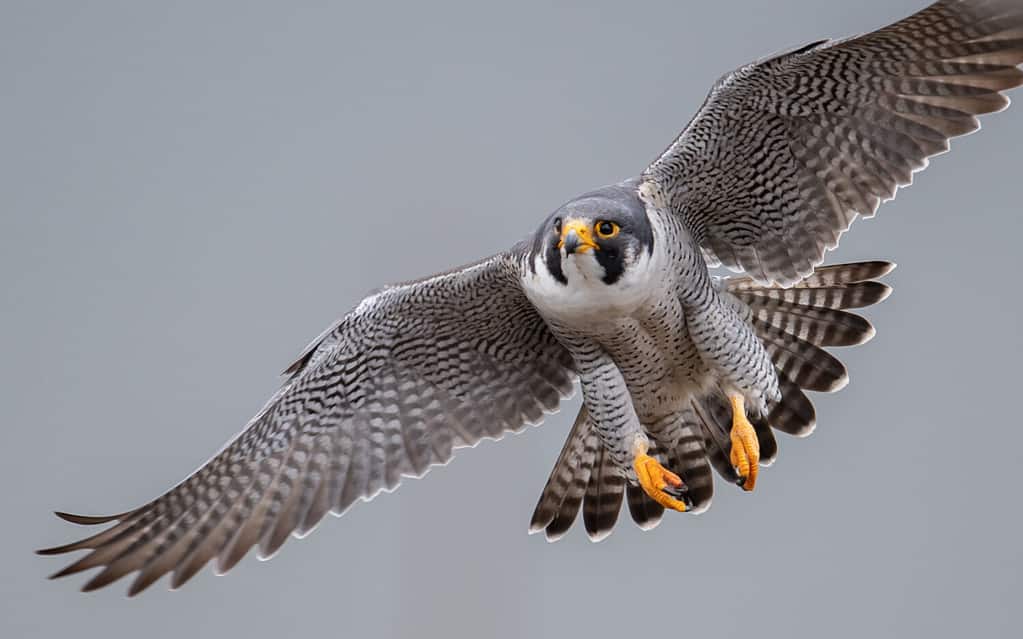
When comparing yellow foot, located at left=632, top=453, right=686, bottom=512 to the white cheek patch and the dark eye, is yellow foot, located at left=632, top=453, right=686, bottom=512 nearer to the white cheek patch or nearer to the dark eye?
the white cheek patch

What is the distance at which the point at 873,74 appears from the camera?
5.07m

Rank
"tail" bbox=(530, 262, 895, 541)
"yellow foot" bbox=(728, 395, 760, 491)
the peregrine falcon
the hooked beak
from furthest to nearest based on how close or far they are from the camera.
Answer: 1. "tail" bbox=(530, 262, 895, 541)
2. "yellow foot" bbox=(728, 395, 760, 491)
3. the peregrine falcon
4. the hooked beak

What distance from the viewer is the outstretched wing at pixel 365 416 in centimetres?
532

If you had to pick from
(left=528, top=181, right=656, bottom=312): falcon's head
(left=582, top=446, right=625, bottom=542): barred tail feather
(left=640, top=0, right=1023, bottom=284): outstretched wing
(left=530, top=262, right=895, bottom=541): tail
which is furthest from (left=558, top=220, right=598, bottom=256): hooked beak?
(left=582, top=446, right=625, bottom=542): barred tail feather

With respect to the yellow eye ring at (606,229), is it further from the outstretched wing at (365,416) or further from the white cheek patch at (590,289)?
the outstretched wing at (365,416)

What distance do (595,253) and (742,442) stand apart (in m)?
1.08

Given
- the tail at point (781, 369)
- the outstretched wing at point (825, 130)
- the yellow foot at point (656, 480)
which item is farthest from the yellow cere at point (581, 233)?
the tail at point (781, 369)

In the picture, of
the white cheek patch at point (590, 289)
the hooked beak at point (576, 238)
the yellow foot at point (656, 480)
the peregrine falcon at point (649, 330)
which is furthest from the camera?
Result: the yellow foot at point (656, 480)

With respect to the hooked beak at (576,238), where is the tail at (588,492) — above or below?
below

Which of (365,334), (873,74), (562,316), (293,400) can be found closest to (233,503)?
(293,400)

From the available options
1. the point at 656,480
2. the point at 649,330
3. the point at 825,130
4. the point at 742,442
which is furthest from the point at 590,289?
the point at 825,130

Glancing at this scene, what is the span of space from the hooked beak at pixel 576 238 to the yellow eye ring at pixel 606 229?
0.03 metres

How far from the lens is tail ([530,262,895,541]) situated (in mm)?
5598

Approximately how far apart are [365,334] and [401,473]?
0.60 metres
